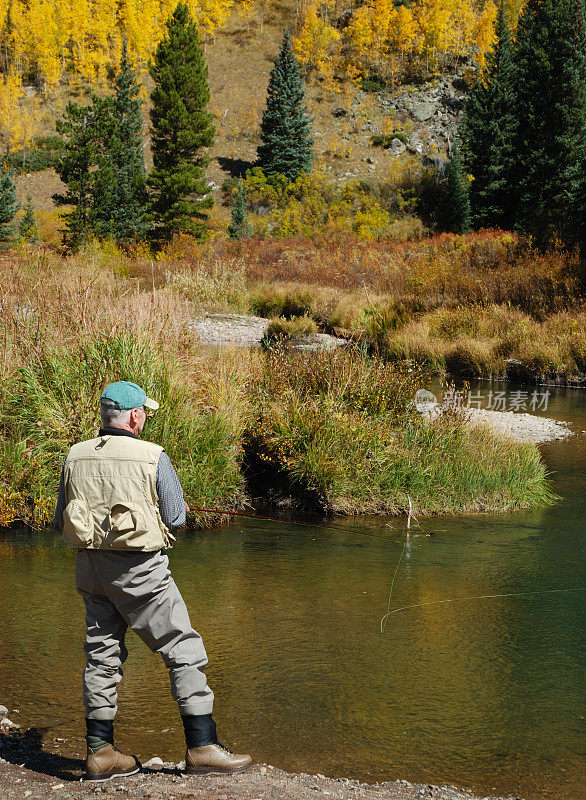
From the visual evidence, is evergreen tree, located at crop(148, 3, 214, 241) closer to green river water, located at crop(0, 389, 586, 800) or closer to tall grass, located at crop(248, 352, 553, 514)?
tall grass, located at crop(248, 352, 553, 514)

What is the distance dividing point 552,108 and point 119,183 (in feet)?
68.5

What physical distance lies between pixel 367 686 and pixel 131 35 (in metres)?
101

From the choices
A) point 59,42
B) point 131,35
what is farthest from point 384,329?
point 131,35

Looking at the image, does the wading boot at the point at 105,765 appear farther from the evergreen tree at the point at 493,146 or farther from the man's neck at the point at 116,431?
the evergreen tree at the point at 493,146

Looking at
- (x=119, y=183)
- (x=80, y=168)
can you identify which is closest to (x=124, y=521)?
(x=80, y=168)

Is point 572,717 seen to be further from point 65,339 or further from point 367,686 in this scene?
point 65,339

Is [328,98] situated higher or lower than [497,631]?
higher

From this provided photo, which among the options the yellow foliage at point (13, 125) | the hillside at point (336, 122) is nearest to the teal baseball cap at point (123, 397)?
the hillside at point (336, 122)

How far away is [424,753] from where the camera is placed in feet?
13.3

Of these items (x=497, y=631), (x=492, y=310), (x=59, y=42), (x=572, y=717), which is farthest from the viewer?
(x=59, y=42)

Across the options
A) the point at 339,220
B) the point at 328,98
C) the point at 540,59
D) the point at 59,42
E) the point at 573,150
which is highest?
the point at 59,42

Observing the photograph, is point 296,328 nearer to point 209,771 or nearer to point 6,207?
point 6,207

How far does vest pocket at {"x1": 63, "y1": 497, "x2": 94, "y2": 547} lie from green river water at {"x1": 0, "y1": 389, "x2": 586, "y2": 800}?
3.91 ft

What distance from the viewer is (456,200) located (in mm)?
43750
